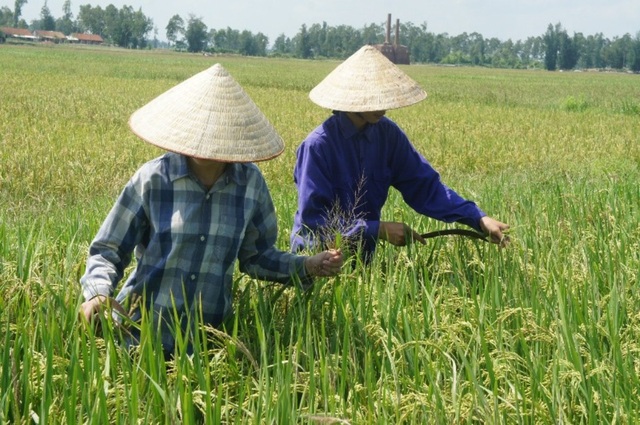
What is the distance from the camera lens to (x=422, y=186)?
12.4ft

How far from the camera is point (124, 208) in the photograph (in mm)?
2568

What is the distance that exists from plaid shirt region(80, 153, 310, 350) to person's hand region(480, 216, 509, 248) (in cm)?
110

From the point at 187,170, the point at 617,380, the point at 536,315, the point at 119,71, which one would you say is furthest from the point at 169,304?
the point at 119,71

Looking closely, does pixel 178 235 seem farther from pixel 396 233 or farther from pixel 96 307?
pixel 396 233

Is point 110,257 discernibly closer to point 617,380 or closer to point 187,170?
point 187,170

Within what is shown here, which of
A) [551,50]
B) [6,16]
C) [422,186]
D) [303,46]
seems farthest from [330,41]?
[422,186]

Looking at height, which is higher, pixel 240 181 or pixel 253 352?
pixel 240 181

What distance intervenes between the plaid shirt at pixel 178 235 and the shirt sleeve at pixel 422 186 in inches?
45.9

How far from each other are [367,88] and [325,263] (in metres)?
1.12

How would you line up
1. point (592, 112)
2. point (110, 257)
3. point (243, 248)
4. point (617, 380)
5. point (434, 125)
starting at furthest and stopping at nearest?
point (592, 112) < point (434, 125) < point (243, 248) < point (110, 257) < point (617, 380)

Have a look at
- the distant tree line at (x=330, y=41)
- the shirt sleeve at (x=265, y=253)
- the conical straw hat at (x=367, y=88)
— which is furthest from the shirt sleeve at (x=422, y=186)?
the distant tree line at (x=330, y=41)

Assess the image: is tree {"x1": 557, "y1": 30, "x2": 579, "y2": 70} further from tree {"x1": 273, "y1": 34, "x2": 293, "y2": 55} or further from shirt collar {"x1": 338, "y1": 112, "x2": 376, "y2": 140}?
shirt collar {"x1": 338, "y1": 112, "x2": 376, "y2": 140}

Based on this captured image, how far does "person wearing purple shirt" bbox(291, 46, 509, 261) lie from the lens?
3.39 m

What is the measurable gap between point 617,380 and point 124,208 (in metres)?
1.46
